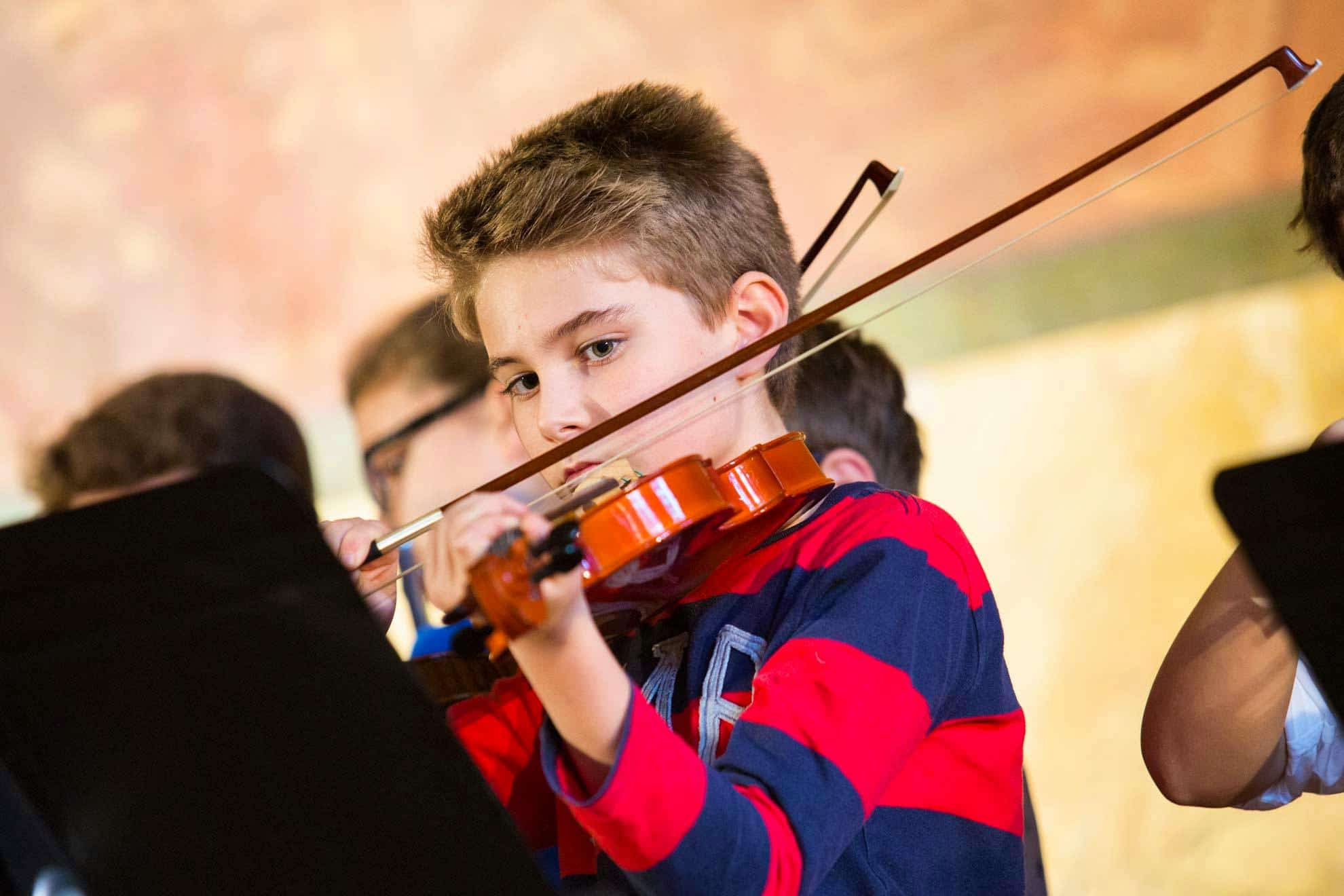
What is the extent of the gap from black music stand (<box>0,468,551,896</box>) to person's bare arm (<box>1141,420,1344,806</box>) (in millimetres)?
570

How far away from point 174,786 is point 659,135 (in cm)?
62

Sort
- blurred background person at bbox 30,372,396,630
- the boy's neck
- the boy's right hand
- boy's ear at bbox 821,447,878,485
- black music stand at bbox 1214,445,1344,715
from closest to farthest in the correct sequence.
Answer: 1. black music stand at bbox 1214,445,1344,715
2. the boy's right hand
3. the boy's neck
4. boy's ear at bbox 821,447,878,485
5. blurred background person at bbox 30,372,396,630

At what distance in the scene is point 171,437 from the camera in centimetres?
174

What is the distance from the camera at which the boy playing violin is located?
0.65 meters

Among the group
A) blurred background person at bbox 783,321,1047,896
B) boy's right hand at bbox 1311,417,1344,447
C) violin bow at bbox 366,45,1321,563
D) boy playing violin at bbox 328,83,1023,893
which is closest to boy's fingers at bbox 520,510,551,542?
boy playing violin at bbox 328,83,1023,893

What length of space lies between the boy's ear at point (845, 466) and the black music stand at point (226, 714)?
0.79m

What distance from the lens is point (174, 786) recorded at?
0.70 m

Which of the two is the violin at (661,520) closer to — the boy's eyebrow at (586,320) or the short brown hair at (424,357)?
the boy's eyebrow at (586,320)

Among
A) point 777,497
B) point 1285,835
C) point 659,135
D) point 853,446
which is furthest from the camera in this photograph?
point 1285,835

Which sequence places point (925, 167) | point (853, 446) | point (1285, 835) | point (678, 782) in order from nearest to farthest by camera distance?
point (678, 782)
point (853, 446)
point (1285, 835)
point (925, 167)

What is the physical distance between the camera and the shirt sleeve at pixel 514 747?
1.00 meters

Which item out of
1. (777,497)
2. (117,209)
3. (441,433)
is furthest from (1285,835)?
(117,209)

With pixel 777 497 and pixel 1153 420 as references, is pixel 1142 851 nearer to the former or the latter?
pixel 1153 420

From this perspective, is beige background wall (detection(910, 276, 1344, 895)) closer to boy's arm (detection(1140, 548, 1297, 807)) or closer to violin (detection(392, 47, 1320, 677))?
boy's arm (detection(1140, 548, 1297, 807))
